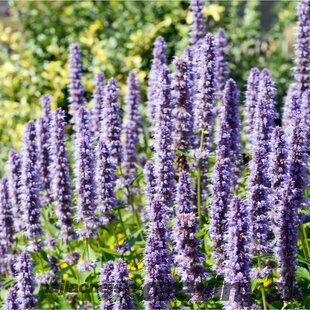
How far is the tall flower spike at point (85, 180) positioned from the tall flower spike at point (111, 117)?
36 cm

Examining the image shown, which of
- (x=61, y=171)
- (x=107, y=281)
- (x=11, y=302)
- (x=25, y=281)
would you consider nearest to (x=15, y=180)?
(x=61, y=171)

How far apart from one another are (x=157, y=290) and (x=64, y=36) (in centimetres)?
910

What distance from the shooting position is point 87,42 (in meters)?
11.4

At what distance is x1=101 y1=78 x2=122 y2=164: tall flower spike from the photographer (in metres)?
5.36

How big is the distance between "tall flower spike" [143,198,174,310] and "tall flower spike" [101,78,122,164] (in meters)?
1.71

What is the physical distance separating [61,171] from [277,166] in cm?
209

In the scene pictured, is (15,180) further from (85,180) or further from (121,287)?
(121,287)

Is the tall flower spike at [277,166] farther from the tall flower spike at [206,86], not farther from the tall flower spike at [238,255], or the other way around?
the tall flower spike at [206,86]

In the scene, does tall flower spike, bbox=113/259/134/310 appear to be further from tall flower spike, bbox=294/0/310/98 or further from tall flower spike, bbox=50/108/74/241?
tall flower spike, bbox=294/0/310/98

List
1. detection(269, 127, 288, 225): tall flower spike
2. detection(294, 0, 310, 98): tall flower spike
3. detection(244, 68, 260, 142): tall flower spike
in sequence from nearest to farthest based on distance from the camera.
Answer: detection(269, 127, 288, 225): tall flower spike → detection(244, 68, 260, 142): tall flower spike → detection(294, 0, 310, 98): tall flower spike

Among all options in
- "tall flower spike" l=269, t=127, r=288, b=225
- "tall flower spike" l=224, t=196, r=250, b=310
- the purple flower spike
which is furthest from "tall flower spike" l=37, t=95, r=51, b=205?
"tall flower spike" l=224, t=196, r=250, b=310

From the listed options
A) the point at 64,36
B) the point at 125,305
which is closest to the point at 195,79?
the point at 125,305

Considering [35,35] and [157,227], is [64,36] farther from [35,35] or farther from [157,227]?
[157,227]

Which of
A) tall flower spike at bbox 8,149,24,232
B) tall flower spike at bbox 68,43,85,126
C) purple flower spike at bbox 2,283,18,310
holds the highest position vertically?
tall flower spike at bbox 68,43,85,126
